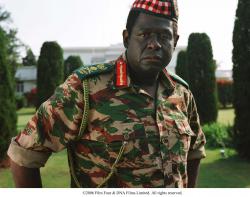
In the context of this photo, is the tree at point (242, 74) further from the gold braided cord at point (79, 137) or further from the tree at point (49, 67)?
the tree at point (49, 67)

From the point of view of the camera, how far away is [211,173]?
6324 mm

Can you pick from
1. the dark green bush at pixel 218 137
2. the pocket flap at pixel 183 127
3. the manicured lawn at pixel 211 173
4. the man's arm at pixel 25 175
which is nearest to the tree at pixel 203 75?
the dark green bush at pixel 218 137

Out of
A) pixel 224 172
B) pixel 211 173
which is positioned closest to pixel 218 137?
pixel 224 172

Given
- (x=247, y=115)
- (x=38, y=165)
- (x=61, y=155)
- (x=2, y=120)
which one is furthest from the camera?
(x=61, y=155)

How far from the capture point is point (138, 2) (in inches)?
64.2

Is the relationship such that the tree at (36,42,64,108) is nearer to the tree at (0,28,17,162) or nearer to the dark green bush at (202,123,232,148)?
the dark green bush at (202,123,232,148)

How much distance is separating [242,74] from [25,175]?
21.6 ft

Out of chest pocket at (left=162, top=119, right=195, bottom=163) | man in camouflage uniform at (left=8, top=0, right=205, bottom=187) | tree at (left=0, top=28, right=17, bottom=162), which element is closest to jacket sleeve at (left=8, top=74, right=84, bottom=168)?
man in camouflage uniform at (left=8, top=0, right=205, bottom=187)

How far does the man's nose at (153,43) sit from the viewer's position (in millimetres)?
1563

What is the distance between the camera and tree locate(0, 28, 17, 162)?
6773 mm

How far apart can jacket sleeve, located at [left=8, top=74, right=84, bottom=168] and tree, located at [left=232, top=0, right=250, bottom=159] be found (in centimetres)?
645

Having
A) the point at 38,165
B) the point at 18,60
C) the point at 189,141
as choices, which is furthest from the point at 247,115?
the point at 18,60
